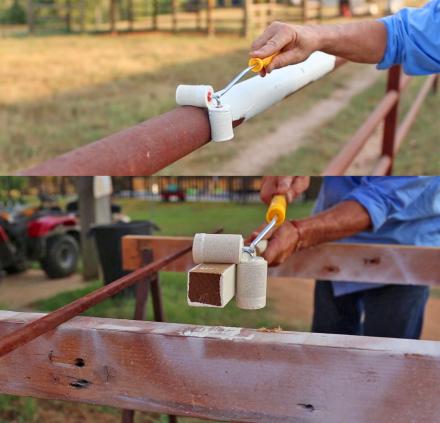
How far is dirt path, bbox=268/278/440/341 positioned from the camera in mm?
3229

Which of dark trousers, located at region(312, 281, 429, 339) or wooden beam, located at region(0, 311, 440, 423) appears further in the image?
dark trousers, located at region(312, 281, 429, 339)

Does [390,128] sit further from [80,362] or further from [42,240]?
[80,362]

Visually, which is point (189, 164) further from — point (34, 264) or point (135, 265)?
point (135, 265)

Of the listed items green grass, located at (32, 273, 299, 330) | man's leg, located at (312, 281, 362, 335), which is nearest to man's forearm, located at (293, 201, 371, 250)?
man's leg, located at (312, 281, 362, 335)

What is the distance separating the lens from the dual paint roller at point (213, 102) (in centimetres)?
92

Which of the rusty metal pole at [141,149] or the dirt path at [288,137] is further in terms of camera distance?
the dirt path at [288,137]

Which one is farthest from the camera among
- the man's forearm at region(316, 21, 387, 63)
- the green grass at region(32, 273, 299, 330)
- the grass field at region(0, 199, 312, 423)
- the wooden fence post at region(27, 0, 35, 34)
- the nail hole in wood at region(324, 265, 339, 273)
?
the wooden fence post at region(27, 0, 35, 34)

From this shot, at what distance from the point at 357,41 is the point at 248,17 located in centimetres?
1108

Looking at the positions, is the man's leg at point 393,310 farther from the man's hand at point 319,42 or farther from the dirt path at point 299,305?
the dirt path at point 299,305

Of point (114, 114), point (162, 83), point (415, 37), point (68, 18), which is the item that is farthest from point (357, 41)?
point (68, 18)

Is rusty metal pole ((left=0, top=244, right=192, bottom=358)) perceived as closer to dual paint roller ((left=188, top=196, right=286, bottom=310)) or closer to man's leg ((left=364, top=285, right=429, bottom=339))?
dual paint roller ((left=188, top=196, right=286, bottom=310))

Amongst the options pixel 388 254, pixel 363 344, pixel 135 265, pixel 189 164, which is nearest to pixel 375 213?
pixel 388 254

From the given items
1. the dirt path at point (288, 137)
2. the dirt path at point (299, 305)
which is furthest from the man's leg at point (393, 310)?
the dirt path at point (288, 137)

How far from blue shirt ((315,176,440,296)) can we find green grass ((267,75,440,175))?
351 centimetres
